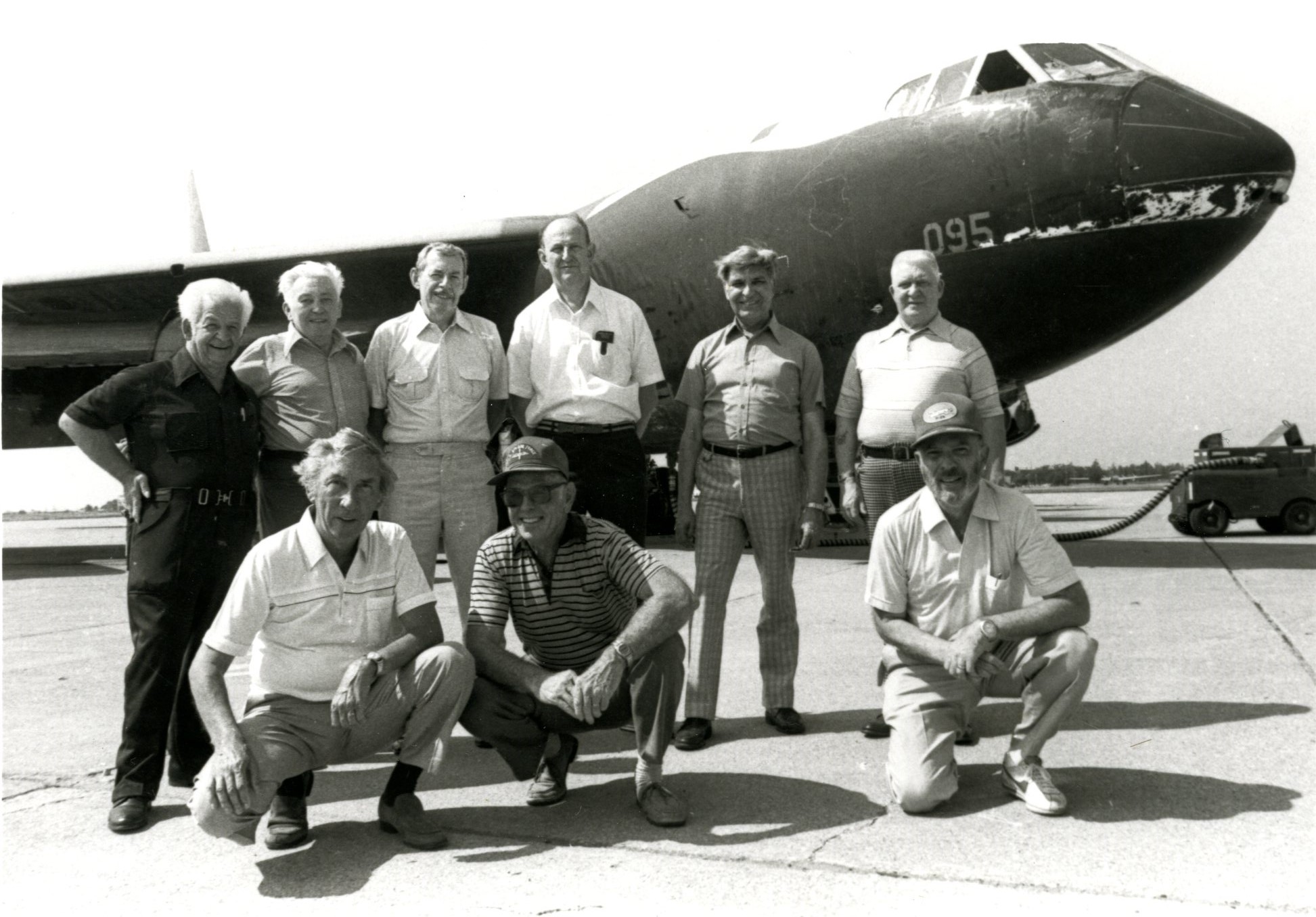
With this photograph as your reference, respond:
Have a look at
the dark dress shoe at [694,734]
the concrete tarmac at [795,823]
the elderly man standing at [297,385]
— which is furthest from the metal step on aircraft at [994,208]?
the elderly man standing at [297,385]

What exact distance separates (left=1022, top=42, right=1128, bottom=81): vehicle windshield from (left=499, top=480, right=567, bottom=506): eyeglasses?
5.22m

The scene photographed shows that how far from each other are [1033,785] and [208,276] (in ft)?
36.3

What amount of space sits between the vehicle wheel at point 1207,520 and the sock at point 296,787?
1099 centimetres

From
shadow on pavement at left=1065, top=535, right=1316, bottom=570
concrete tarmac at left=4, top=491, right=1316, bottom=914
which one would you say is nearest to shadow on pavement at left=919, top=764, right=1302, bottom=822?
concrete tarmac at left=4, top=491, right=1316, bottom=914

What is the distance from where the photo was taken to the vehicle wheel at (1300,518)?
1166 centimetres

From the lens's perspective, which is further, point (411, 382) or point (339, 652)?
point (411, 382)

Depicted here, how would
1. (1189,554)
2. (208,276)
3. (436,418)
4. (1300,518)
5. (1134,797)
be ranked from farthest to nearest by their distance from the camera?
(208,276)
(1300,518)
(1189,554)
(436,418)
(1134,797)

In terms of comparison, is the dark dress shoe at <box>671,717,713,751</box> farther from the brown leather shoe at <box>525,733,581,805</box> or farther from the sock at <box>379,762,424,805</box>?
the sock at <box>379,762,424,805</box>

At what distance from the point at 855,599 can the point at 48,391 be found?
39.7 ft

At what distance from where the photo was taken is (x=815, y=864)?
2.58 metres

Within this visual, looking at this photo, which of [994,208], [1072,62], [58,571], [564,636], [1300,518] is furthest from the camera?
[1300,518]

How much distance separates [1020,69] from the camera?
23.2ft

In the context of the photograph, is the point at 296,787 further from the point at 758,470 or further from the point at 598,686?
the point at 758,470

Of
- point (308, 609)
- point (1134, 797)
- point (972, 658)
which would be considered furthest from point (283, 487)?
point (1134, 797)
